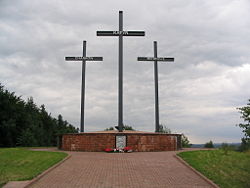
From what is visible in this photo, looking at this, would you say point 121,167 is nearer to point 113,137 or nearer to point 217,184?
point 217,184

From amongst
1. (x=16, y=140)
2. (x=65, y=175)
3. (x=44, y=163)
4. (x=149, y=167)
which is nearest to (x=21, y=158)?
(x=44, y=163)

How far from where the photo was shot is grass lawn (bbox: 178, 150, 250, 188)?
10.8 meters

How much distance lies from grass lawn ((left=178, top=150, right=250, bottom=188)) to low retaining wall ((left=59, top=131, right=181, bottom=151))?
4.94 m

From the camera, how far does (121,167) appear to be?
44.4ft

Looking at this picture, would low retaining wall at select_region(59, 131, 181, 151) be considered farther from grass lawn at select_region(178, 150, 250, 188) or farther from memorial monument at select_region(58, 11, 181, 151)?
grass lawn at select_region(178, 150, 250, 188)

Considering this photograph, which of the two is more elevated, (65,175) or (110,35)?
(110,35)

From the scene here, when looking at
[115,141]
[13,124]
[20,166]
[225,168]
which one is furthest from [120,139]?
[13,124]

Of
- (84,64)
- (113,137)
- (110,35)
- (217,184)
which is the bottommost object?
(217,184)

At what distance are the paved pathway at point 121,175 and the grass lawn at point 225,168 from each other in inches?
21.2

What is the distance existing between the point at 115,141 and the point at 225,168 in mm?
9463

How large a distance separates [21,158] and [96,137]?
6.48m

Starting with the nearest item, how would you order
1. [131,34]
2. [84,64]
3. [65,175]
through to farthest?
[65,175]
[131,34]
[84,64]

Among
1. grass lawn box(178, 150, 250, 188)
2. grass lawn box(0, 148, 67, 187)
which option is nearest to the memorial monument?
grass lawn box(178, 150, 250, 188)

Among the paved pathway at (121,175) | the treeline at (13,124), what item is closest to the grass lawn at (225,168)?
the paved pathway at (121,175)
